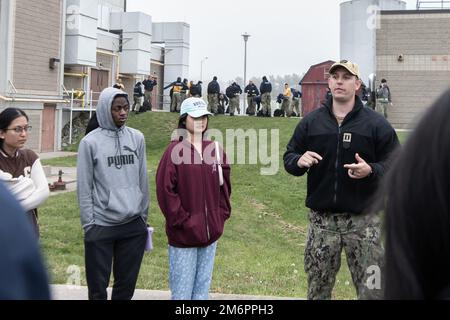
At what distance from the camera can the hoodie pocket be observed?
413 centimetres

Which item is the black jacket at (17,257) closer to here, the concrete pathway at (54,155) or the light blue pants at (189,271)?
the light blue pants at (189,271)

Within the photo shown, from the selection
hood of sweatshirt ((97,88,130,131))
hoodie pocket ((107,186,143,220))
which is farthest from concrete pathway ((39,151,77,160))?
hoodie pocket ((107,186,143,220))

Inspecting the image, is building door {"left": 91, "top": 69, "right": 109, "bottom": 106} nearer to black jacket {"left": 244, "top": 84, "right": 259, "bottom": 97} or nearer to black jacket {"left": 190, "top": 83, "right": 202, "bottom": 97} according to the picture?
black jacket {"left": 190, "top": 83, "right": 202, "bottom": 97}

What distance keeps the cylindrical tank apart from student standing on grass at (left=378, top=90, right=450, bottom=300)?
27.5 m

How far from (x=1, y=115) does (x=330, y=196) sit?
7.92ft

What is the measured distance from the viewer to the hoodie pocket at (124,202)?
4133 millimetres

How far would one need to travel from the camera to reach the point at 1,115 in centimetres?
412

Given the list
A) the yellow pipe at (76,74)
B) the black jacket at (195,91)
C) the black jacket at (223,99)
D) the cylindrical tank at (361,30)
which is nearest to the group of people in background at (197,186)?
the black jacket at (195,91)

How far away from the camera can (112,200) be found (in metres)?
4.14

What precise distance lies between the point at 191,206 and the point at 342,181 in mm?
1094

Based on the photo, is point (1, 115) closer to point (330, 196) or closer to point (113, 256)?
point (113, 256)

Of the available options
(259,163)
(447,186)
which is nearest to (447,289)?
(447,186)

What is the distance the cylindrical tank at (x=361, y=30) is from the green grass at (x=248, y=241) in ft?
45.6

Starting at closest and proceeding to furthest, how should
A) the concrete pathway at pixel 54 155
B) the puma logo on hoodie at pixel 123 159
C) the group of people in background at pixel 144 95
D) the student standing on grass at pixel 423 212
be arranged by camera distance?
the student standing on grass at pixel 423 212
the puma logo on hoodie at pixel 123 159
the concrete pathway at pixel 54 155
the group of people in background at pixel 144 95
